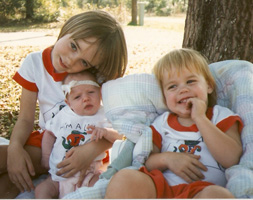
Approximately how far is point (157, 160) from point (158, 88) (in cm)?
54

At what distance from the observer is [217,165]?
1.98 meters

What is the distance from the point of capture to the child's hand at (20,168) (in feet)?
7.79

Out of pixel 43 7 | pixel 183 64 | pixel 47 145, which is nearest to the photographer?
pixel 183 64

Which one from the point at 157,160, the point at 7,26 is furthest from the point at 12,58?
the point at 157,160

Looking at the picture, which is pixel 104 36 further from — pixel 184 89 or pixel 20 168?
pixel 20 168

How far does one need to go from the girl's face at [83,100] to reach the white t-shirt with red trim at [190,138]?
0.47m

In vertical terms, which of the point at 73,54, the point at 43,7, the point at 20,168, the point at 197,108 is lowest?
the point at 43,7

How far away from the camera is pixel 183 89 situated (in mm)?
2098

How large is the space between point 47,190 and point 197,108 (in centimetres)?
113

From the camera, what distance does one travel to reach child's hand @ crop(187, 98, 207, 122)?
2014 millimetres

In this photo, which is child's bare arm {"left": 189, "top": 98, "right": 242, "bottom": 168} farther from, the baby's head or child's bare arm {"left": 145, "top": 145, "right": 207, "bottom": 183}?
the baby's head

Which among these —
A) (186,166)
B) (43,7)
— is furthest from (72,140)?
(43,7)

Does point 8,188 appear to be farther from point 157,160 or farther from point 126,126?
point 157,160

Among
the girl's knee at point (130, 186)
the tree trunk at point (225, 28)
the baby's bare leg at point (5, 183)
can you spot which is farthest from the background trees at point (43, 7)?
the girl's knee at point (130, 186)
